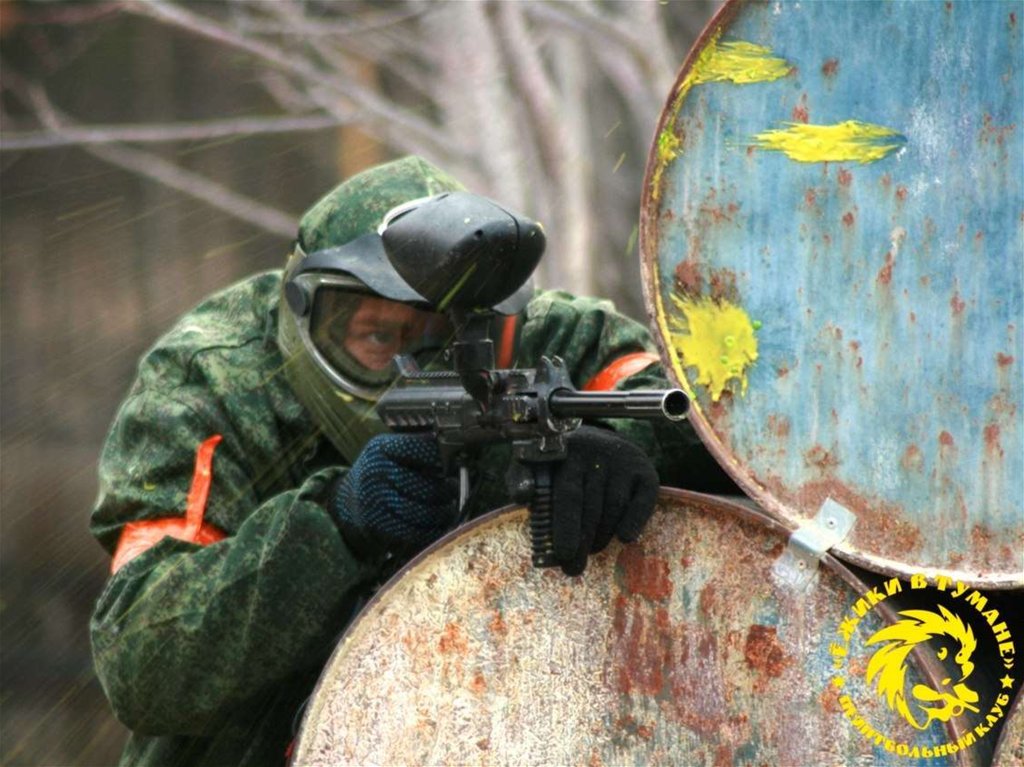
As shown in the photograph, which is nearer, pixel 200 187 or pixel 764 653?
pixel 764 653

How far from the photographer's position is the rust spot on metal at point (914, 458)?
234cm

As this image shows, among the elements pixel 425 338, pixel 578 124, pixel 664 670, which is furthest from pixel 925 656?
pixel 578 124

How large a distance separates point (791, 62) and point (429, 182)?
1.13 meters

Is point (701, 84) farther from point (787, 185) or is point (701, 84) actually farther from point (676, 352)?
point (676, 352)

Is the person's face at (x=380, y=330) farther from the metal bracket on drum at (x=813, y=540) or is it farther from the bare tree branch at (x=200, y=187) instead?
the bare tree branch at (x=200, y=187)

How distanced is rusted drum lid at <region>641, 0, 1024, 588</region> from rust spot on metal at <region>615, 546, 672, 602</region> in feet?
0.63

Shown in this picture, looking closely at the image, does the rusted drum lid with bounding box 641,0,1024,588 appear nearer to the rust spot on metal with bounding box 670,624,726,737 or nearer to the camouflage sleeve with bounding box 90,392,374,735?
the rust spot on metal with bounding box 670,624,726,737

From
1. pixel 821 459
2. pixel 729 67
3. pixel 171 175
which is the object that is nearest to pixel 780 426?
pixel 821 459

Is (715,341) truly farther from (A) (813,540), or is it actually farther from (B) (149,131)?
(B) (149,131)

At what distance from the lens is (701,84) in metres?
2.41

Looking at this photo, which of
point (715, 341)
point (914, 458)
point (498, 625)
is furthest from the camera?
point (498, 625)

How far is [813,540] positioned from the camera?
238 cm

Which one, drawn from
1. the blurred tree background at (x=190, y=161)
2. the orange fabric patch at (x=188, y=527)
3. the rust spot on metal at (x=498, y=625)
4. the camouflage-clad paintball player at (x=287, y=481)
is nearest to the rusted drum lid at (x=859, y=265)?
the camouflage-clad paintball player at (x=287, y=481)

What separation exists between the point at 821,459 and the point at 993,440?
0.78 ft
